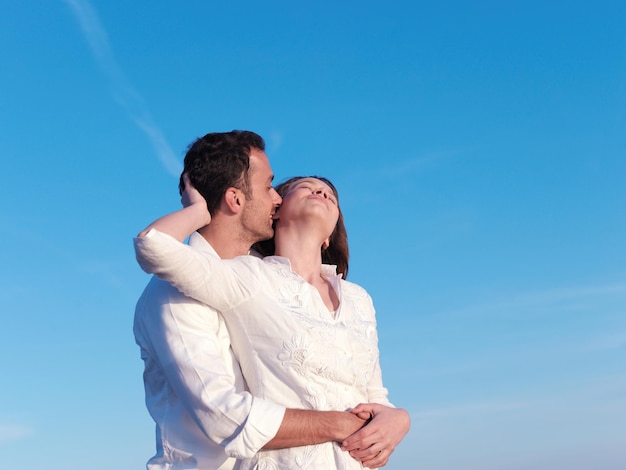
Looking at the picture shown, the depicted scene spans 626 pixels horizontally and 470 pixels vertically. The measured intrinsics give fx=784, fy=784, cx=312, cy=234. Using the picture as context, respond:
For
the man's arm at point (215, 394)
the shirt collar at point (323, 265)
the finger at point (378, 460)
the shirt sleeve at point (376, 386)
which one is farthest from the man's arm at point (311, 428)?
the shirt collar at point (323, 265)

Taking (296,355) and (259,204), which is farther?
(259,204)

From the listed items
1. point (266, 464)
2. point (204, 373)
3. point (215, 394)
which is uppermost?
point (204, 373)

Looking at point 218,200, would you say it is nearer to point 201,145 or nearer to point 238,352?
point 201,145

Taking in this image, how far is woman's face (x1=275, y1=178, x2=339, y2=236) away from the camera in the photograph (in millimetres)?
5211

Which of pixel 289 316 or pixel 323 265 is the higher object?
pixel 323 265

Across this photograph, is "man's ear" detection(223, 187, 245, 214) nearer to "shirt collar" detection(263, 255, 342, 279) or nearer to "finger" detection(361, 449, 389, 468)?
"shirt collar" detection(263, 255, 342, 279)

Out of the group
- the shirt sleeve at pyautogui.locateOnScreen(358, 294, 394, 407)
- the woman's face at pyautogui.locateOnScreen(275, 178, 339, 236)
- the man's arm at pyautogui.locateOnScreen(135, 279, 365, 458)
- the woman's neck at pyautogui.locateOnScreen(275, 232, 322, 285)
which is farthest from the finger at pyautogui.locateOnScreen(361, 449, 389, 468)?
the woman's face at pyautogui.locateOnScreen(275, 178, 339, 236)

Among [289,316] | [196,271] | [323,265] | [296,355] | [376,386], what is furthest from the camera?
[323,265]

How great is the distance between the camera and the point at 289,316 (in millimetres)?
4664

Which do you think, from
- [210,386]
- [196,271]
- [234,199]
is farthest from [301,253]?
[210,386]

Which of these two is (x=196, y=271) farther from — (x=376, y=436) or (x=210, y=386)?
(x=376, y=436)

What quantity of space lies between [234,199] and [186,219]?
2.62 feet

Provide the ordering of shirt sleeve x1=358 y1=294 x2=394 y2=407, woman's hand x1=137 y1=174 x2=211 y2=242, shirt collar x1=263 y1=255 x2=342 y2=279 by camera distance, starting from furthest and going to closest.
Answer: shirt sleeve x1=358 y1=294 x2=394 y2=407 < shirt collar x1=263 y1=255 x2=342 y2=279 < woman's hand x1=137 y1=174 x2=211 y2=242

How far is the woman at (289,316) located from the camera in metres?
4.31
